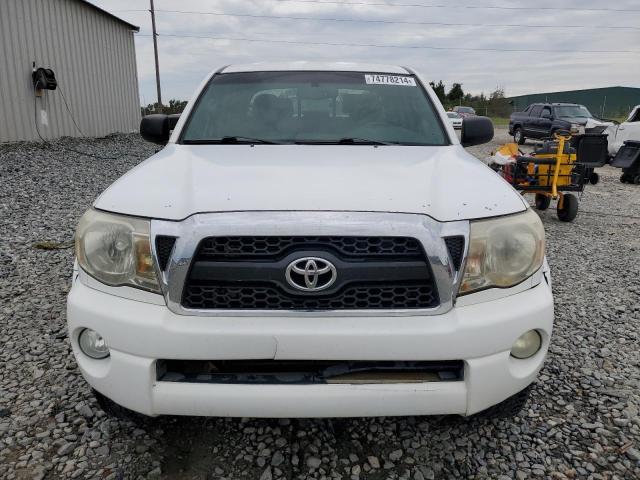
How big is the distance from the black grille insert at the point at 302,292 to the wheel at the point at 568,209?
611 cm

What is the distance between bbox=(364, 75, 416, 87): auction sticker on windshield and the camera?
3.27 meters

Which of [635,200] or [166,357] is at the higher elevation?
[166,357]

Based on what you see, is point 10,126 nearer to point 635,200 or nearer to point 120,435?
point 120,435

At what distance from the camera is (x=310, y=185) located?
187 centimetres

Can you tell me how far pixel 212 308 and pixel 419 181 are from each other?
94 centimetres

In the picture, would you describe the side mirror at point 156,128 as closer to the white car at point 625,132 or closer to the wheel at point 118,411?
the wheel at point 118,411

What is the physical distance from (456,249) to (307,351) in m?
0.62

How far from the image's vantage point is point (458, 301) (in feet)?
5.63

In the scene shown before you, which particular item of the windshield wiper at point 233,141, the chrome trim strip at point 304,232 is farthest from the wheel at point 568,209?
the chrome trim strip at point 304,232

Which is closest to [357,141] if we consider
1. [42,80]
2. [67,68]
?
[42,80]

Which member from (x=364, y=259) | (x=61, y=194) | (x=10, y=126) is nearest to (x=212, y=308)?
(x=364, y=259)

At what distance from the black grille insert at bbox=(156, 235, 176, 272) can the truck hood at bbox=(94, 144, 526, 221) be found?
0.08 metres

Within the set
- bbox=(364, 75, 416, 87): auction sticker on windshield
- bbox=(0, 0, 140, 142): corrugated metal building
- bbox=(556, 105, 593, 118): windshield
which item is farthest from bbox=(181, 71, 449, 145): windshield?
bbox=(556, 105, 593, 118): windshield

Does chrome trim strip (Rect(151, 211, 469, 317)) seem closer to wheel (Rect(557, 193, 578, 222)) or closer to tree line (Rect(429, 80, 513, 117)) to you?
wheel (Rect(557, 193, 578, 222))
